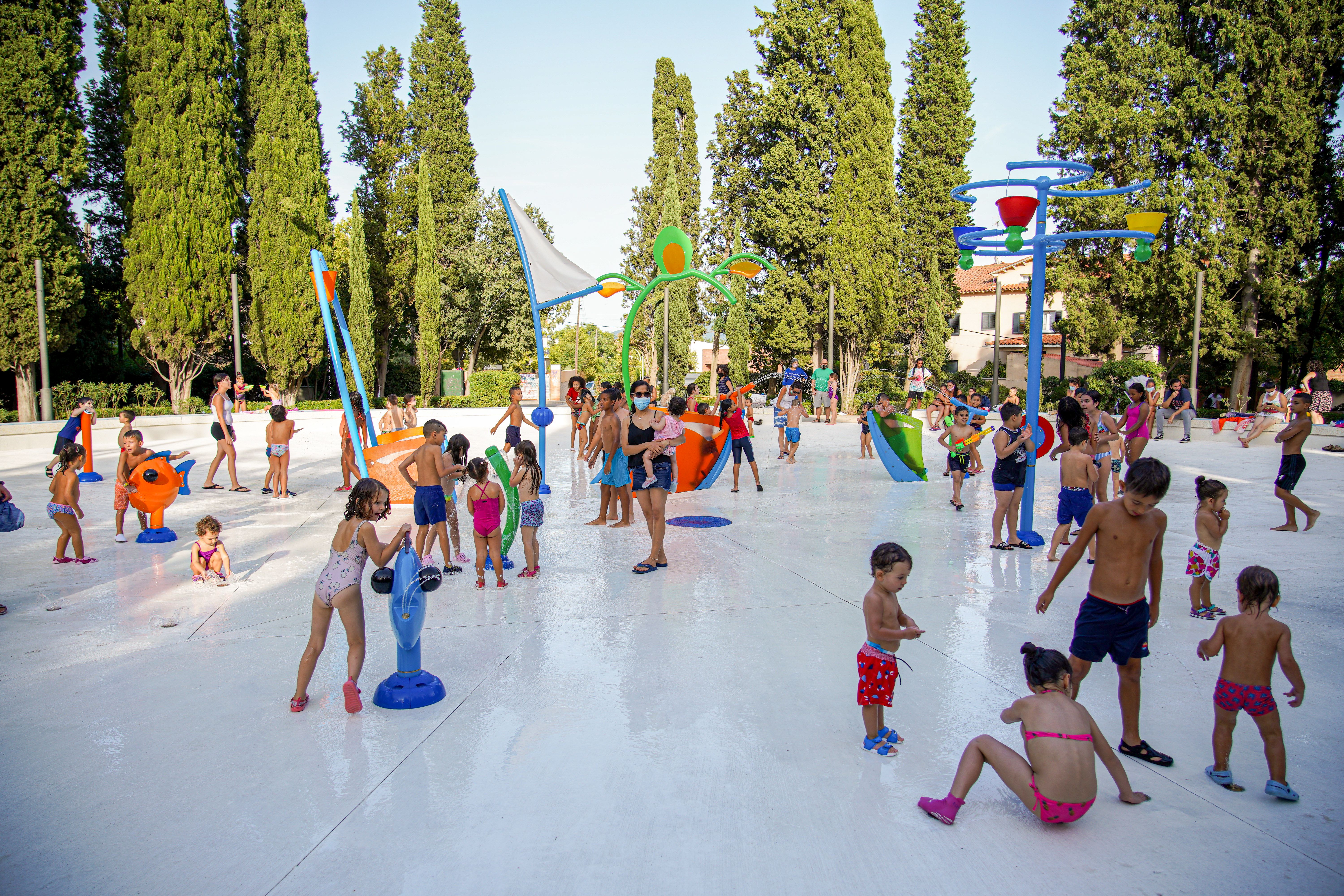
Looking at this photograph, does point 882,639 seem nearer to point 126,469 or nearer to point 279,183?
point 126,469

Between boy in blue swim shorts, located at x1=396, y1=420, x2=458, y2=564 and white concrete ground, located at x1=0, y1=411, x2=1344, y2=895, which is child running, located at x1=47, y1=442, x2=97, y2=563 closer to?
white concrete ground, located at x1=0, y1=411, x2=1344, y2=895

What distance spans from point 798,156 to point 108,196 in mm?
27358

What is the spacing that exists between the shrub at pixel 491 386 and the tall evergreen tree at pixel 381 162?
472 cm

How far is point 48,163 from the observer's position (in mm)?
22719

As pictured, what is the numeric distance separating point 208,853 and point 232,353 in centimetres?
3035

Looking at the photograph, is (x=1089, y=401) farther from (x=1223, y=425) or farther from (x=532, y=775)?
(x=1223, y=425)

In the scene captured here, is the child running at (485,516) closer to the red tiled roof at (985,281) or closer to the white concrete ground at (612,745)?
the white concrete ground at (612,745)

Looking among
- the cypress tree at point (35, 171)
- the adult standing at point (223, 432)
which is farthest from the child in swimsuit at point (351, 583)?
the cypress tree at point (35, 171)

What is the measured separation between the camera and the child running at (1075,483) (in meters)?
7.02

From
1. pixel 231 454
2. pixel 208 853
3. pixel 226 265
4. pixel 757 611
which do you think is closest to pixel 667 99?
pixel 226 265

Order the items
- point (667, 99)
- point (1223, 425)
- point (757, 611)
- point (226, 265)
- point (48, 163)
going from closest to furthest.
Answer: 1. point (757, 611)
2. point (1223, 425)
3. point (48, 163)
4. point (226, 265)
5. point (667, 99)

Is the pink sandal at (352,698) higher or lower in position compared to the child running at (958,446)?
lower

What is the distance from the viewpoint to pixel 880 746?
3.83 metres

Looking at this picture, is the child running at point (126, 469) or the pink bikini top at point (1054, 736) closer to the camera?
the pink bikini top at point (1054, 736)
